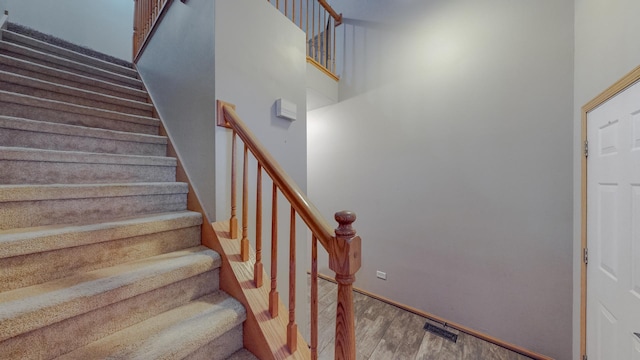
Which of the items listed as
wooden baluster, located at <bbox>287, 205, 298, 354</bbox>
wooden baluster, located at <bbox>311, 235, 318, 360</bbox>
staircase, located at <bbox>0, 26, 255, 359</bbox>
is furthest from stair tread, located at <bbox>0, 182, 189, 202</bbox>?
wooden baluster, located at <bbox>311, 235, 318, 360</bbox>

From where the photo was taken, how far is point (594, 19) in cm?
145

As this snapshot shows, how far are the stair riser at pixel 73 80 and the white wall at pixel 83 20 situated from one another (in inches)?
83.4

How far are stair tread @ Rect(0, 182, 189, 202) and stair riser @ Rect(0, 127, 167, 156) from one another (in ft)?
1.64

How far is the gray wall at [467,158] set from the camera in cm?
177

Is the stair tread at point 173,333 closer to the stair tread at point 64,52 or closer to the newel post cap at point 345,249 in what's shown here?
the newel post cap at point 345,249

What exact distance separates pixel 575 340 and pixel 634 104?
5.36ft

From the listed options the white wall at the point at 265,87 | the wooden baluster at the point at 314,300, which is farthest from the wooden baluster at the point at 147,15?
the wooden baluster at the point at 314,300

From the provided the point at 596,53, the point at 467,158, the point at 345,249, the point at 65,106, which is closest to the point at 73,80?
the point at 65,106

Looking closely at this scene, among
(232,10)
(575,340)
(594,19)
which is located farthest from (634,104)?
(232,10)

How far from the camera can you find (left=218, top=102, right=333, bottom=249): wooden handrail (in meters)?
0.88

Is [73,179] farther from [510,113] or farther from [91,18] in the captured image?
[91,18]

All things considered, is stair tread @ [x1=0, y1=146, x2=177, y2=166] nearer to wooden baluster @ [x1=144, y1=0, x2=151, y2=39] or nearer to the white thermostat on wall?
the white thermostat on wall

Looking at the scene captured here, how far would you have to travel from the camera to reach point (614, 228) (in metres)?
1.27

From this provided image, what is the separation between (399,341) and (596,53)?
8.10 feet
